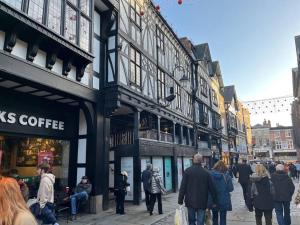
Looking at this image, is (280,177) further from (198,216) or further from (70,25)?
(70,25)

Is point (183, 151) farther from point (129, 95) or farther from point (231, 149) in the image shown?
point (231, 149)

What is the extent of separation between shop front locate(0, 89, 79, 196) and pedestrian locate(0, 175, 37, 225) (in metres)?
7.61

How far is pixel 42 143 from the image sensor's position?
34.6 feet

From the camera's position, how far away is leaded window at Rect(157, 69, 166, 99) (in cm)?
1648

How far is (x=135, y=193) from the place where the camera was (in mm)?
12227

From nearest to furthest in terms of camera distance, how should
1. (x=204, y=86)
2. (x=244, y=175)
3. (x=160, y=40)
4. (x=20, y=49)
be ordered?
1. (x=20, y=49)
2. (x=244, y=175)
3. (x=160, y=40)
4. (x=204, y=86)

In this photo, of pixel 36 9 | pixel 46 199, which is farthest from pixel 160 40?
pixel 46 199

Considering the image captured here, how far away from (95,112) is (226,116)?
2980 centimetres

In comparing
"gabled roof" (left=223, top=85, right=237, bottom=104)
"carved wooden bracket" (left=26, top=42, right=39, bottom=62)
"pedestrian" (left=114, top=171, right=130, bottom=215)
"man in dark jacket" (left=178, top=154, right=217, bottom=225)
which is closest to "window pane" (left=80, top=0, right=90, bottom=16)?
"carved wooden bracket" (left=26, top=42, right=39, bottom=62)

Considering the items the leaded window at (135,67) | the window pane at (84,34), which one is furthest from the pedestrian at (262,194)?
the leaded window at (135,67)

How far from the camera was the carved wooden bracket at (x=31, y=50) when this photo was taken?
7656mm

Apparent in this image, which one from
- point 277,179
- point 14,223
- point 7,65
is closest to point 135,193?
point 277,179

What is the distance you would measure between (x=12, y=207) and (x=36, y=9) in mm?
7171

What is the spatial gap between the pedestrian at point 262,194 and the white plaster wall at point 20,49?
269 inches
